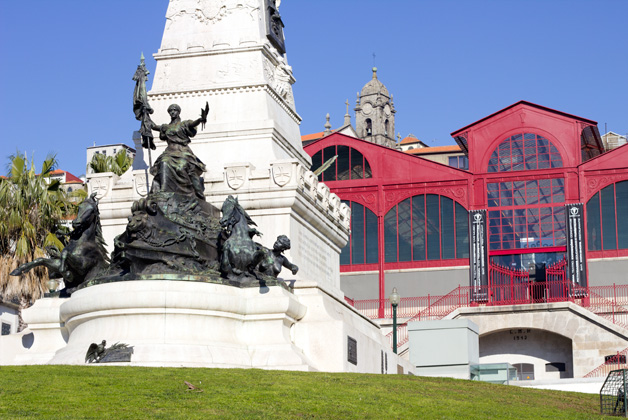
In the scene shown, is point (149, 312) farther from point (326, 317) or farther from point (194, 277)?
point (326, 317)

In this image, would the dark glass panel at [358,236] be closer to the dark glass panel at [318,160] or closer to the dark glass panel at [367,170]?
the dark glass panel at [367,170]

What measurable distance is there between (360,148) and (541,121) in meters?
9.33

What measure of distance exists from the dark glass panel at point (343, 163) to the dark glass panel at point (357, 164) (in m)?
0.28

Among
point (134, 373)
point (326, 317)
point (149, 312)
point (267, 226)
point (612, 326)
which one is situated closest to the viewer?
point (134, 373)

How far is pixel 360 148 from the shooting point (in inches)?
2398

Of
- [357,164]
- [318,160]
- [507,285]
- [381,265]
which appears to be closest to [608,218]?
[507,285]

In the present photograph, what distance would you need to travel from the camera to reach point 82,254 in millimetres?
26859

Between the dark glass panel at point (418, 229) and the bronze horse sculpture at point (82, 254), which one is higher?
the dark glass panel at point (418, 229)

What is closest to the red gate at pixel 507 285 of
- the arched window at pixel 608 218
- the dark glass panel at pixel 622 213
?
the arched window at pixel 608 218

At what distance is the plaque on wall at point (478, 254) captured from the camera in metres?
55.7

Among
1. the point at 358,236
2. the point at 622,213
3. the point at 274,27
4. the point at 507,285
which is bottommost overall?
the point at 507,285

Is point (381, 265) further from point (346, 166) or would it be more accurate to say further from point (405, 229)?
point (346, 166)

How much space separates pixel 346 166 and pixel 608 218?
1366 centimetres

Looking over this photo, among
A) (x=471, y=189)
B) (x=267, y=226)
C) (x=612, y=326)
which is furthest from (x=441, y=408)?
(x=471, y=189)
